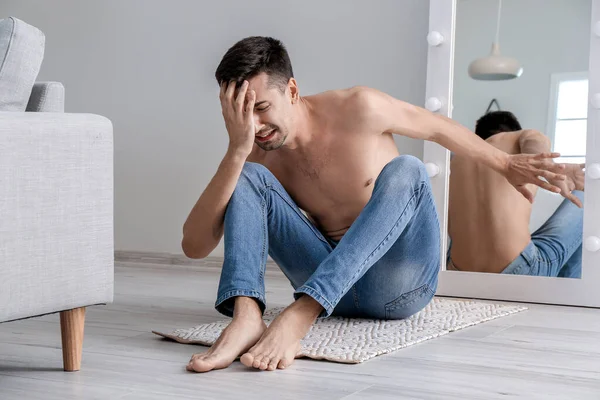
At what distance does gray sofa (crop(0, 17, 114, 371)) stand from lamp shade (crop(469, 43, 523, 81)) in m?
1.56

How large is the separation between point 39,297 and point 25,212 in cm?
15

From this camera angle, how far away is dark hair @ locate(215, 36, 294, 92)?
173cm

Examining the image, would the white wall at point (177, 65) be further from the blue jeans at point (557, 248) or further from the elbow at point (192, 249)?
the elbow at point (192, 249)

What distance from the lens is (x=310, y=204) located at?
198 centimetres

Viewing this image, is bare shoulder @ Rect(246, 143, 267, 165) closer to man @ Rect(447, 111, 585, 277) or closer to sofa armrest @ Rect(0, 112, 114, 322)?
sofa armrest @ Rect(0, 112, 114, 322)

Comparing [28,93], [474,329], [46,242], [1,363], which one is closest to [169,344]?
[1,363]

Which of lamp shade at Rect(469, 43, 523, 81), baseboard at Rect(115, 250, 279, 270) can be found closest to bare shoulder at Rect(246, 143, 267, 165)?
lamp shade at Rect(469, 43, 523, 81)

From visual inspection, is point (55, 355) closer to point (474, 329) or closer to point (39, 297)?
point (39, 297)

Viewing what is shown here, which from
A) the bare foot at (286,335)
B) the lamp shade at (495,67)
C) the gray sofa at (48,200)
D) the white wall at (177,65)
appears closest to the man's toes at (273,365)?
the bare foot at (286,335)

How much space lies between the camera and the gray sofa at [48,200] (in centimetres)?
134

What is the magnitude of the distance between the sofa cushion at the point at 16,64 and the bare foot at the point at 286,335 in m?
0.65

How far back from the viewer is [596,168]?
2.50 metres

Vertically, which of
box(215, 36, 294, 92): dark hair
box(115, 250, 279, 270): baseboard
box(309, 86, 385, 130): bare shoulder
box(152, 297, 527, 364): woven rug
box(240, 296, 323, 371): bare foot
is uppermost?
box(215, 36, 294, 92): dark hair

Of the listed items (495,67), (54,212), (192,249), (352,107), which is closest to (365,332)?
(192,249)
